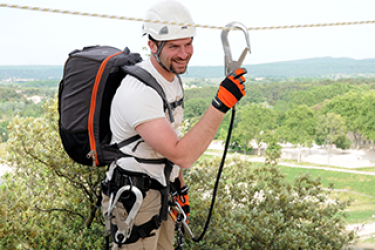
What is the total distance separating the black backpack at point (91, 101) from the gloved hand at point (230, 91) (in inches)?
13.6

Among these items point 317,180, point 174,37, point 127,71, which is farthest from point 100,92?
point 317,180

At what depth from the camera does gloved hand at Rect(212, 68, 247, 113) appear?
149cm

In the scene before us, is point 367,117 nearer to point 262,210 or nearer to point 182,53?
point 262,210

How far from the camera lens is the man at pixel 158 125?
1522 mm

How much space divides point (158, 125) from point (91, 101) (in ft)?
1.70

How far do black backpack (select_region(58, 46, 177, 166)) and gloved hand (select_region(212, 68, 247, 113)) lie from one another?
0.35 metres

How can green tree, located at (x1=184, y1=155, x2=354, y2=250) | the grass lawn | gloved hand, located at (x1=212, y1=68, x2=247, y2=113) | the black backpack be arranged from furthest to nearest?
the grass lawn < green tree, located at (x1=184, y1=155, x2=354, y2=250) < the black backpack < gloved hand, located at (x1=212, y1=68, x2=247, y2=113)

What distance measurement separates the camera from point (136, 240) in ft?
6.01

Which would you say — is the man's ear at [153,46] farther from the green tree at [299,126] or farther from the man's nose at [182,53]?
the green tree at [299,126]

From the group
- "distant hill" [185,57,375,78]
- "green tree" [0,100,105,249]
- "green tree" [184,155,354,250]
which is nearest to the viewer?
"green tree" [0,100,105,249]

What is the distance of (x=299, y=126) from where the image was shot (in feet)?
103

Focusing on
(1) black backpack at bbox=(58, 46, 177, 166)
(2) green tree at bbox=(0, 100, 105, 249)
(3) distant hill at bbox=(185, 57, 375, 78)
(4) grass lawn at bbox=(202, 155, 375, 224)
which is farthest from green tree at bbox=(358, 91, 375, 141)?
(1) black backpack at bbox=(58, 46, 177, 166)

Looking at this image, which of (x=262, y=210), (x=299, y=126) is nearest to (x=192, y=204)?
(x=262, y=210)

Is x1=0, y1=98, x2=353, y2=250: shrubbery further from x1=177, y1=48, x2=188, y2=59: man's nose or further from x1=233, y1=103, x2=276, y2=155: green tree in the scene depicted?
x1=233, y1=103, x2=276, y2=155: green tree
